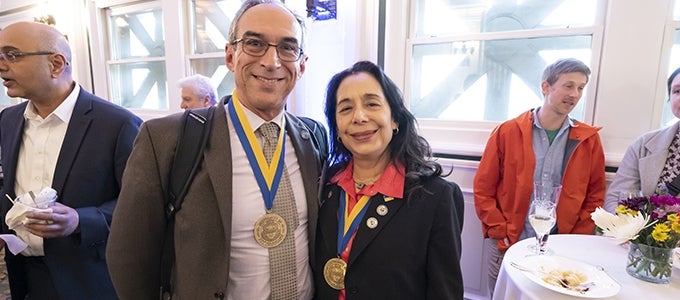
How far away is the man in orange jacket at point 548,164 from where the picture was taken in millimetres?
2039

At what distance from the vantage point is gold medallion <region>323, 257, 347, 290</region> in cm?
113

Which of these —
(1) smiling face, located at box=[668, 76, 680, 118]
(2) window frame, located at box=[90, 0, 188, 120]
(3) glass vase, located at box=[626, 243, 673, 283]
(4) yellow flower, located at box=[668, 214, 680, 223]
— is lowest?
(3) glass vase, located at box=[626, 243, 673, 283]

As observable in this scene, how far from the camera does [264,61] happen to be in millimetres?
1110

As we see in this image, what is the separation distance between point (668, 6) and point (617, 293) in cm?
184

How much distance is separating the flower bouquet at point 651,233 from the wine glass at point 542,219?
0.21 m

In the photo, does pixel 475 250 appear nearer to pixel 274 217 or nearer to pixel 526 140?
pixel 526 140

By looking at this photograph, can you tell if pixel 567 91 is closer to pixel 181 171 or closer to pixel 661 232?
pixel 661 232

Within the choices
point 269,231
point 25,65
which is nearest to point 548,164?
point 269,231

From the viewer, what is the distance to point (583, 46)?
2344 millimetres

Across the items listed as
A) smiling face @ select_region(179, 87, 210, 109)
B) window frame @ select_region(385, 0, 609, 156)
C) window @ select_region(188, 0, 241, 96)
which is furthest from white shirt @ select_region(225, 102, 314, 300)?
window @ select_region(188, 0, 241, 96)

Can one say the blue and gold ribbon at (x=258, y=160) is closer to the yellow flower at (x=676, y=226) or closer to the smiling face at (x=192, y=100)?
A: the yellow flower at (x=676, y=226)

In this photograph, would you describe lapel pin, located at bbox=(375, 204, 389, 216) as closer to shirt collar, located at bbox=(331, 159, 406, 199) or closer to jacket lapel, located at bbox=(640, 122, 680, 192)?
shirt collar, located at bbox=(331, 159, 406, 199)

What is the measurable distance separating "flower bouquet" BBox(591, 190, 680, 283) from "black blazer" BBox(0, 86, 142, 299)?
6.68ft

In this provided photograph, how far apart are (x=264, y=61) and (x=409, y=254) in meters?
0.76
